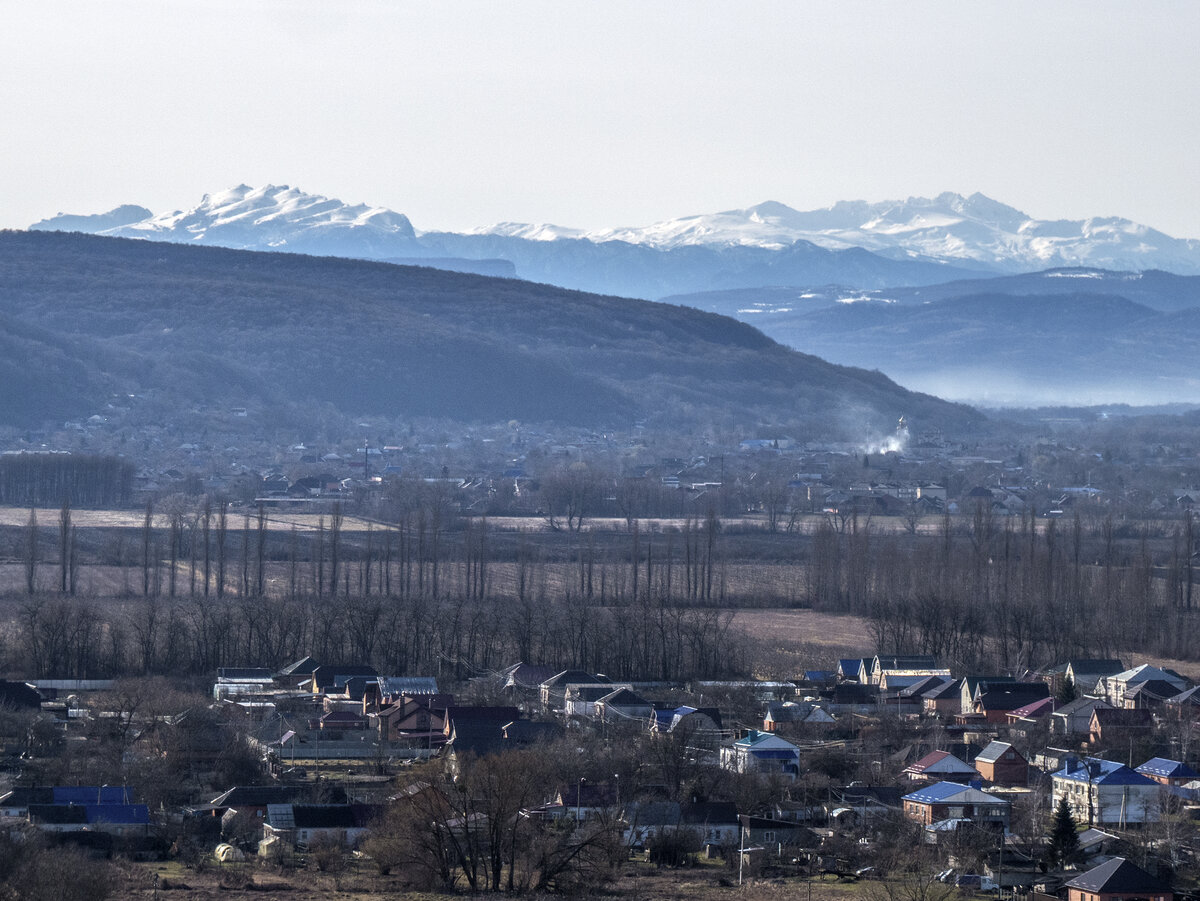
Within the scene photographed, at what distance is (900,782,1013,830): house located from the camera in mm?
24969

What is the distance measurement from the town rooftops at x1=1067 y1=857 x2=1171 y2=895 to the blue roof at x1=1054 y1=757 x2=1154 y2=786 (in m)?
4.49

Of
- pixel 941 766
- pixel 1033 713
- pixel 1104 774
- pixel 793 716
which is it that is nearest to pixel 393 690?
pixel 793 716

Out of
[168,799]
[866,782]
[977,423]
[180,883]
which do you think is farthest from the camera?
[977,423]

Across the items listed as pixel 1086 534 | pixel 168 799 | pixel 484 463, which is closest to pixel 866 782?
pixel 168 799

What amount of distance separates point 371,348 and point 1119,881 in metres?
115

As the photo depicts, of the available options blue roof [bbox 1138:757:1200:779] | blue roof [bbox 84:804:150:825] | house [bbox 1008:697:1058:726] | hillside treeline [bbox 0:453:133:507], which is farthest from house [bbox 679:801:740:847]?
hillside treeline [bbox 0:453:133:507]

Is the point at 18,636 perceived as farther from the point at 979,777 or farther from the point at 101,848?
the point at 979,777

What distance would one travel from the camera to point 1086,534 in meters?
59.9

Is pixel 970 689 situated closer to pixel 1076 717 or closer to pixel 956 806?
pixel 1076 717

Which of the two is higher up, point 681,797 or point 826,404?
point 826,404

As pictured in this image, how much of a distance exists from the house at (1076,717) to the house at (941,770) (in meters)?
4.51

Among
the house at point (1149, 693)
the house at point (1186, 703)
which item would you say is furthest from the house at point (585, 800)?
the house at point (1149, 693)

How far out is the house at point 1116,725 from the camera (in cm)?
3086

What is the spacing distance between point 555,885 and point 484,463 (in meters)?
74.1
